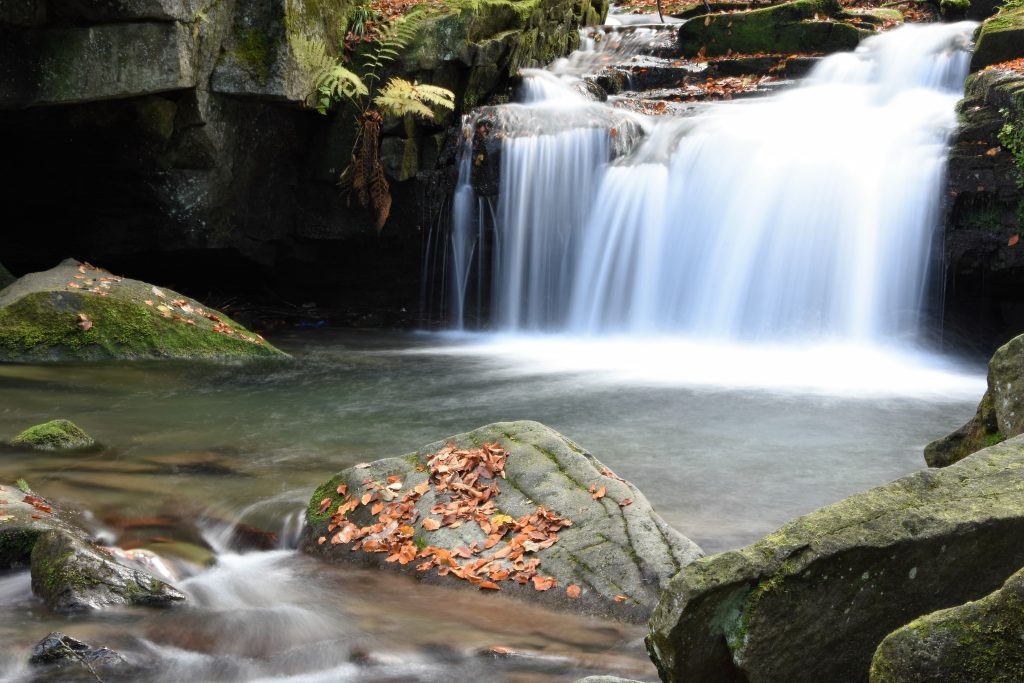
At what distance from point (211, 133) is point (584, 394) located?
5.39 meters

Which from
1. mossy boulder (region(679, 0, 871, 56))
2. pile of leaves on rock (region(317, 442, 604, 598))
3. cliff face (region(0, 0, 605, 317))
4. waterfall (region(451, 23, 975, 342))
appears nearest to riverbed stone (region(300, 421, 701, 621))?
pile of leaves on rock (region(317, 442, 604, 598))

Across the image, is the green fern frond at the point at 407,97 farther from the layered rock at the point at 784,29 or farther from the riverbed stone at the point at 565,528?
the riverbed stone at the point at 565,528

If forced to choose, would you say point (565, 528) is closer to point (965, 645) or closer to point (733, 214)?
point (965, 645)

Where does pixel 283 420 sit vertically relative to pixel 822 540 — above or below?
below

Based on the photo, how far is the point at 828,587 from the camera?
2.69m

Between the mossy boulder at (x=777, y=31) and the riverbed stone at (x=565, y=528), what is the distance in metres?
12.7

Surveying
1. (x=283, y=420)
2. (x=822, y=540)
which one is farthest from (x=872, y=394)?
(x=822, y=540)

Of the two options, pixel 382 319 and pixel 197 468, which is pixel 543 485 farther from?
pixel 382 319

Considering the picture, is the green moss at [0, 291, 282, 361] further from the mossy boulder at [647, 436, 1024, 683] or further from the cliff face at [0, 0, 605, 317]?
the mossy boulder at [647, 436, 1024, 683]

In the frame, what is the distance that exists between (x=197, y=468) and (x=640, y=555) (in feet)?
10.3

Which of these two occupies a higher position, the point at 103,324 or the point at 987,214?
the point at 987,214

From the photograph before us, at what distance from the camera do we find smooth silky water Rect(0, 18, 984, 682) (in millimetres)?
3822

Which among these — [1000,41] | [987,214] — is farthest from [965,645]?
[1000,41]

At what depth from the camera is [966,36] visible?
44.7ft
